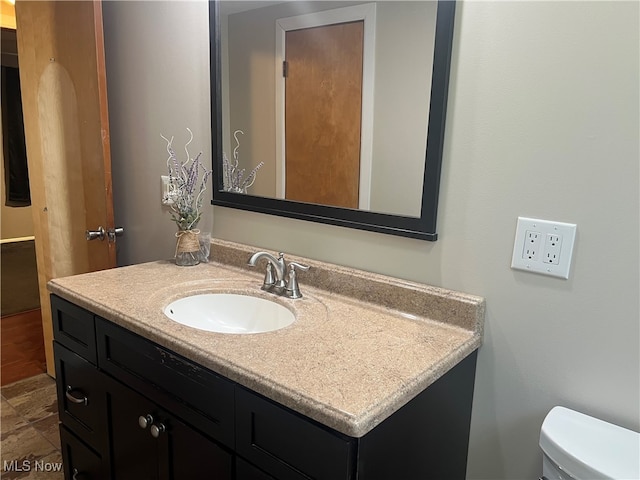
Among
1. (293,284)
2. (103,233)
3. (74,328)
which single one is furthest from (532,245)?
(103,233)

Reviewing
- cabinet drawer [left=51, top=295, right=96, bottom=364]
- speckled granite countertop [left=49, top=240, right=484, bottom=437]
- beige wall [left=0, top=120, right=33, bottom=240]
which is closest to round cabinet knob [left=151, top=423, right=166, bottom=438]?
speckled granite countertop [left=49, top=240, right=484, bottom=437]

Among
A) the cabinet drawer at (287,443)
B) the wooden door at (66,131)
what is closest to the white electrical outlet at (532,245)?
the cabinet drawer at (287,443)

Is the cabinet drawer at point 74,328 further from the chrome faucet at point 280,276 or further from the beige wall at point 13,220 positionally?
the beige wall at point 13,220

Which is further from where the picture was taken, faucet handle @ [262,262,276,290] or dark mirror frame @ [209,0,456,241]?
faucet handle @ [262,262,276,290]

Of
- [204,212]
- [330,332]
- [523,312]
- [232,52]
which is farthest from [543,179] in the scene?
[204,212]

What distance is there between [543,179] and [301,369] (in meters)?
0.65

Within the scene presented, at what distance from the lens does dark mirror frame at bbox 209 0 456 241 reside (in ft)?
3.51

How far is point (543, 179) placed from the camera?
0.99 m

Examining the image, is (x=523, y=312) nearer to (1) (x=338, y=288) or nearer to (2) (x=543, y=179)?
(2) (x=543, y=179)

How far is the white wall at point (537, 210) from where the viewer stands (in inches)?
35.6

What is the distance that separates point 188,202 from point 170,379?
0.73 metres

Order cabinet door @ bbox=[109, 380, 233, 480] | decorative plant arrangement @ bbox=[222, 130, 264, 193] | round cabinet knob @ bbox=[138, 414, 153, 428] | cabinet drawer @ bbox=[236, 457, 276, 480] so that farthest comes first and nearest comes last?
decorative plant arrangement @ bbox=[222, 130, 264, 193] → round cabinet knob @ bbox=[138, 414, 153, 428] → cabinet door @ bbox=[109, 380, 233, 480] → cabinet drawer @ bbox=[236, 457, 276, 480]

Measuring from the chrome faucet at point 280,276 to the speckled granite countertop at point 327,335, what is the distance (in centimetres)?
3
